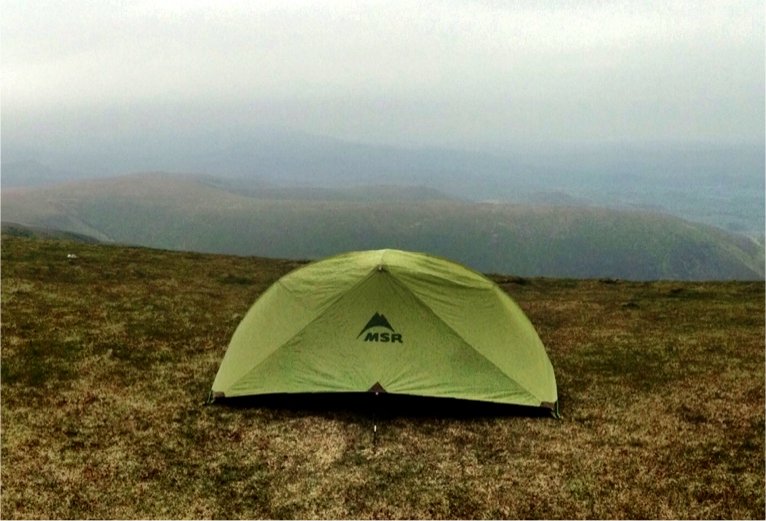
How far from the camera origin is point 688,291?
140 feet

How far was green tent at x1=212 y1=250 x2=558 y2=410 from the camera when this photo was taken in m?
15.5

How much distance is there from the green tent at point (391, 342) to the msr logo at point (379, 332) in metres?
0.03

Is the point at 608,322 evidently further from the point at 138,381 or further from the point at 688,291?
the point at 138,381

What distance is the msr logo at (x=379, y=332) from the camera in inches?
619

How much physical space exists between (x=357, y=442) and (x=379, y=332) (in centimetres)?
299

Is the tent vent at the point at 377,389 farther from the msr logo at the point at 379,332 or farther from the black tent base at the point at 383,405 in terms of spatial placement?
the msr logo at the point at 379,332

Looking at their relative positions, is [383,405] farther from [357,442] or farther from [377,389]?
[357,442]

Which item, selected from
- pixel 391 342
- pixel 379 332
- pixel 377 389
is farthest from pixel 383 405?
pixel 379 332

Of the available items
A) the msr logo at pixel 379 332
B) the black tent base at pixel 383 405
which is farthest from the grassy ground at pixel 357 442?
the msr logo at pixel 379 332

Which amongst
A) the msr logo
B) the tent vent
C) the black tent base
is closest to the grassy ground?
the black tent base

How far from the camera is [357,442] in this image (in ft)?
46.5

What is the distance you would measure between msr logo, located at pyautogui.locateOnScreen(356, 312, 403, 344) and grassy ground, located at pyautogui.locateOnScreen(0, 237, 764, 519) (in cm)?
207

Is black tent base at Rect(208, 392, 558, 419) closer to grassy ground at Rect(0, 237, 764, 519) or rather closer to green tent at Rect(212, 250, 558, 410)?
grassy ground at Rect(0, 237, 764, 519)

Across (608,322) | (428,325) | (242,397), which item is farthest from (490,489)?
(608,322)
